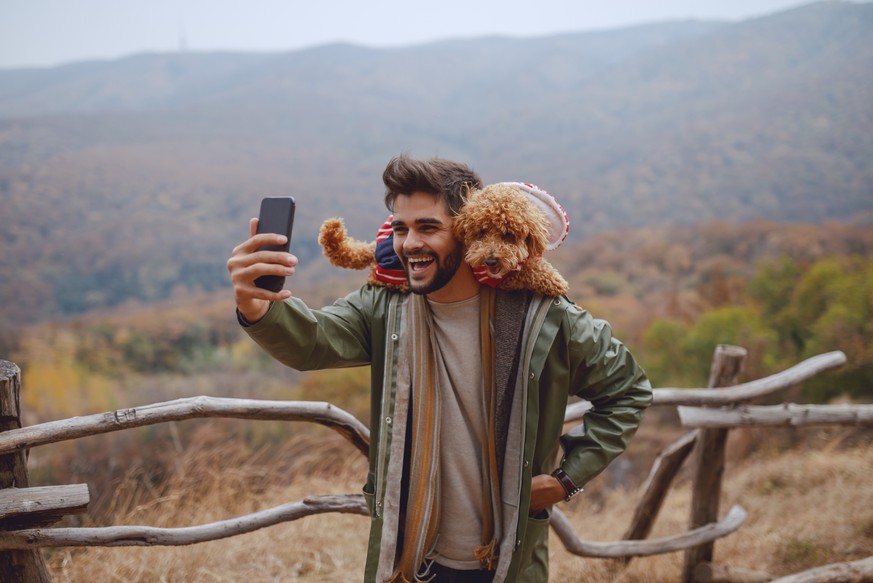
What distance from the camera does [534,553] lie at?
1.84m

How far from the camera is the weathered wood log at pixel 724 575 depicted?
317 cm

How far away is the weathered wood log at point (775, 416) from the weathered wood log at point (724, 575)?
2.64 feet

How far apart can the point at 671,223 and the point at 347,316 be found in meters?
22.2

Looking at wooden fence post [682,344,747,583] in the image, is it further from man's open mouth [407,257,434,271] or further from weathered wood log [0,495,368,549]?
man's open mouth [407,257,434,271]

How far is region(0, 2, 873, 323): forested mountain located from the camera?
19.3 m

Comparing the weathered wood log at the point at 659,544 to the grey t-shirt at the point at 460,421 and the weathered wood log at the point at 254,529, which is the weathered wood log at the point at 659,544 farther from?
the grey t-shirt at the point at 460,421

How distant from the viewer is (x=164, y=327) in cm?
1438

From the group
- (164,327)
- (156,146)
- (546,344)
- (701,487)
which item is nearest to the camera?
(546,344)

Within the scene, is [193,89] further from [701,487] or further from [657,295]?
[701,487]

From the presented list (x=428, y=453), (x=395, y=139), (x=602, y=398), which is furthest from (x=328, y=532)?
(x=395, y=139)

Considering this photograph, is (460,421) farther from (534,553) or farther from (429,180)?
(429,180)

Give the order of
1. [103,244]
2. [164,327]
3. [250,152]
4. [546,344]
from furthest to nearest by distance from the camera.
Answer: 1. [250,152]
2. [103,244]
3. [164,327]
4. [546,344]

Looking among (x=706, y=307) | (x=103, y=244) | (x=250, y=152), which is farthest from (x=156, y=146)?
(x=706, y=307)

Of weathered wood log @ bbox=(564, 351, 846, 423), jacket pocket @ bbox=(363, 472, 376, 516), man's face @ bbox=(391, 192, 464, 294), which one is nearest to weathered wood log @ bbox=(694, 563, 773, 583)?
weathered wood log @ bbox=(564, 351, 846, 423)
